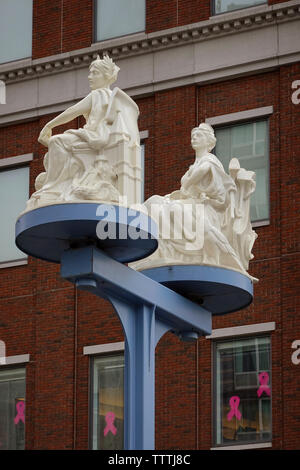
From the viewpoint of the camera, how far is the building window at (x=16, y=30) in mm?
39906

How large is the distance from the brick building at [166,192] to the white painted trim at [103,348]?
0.23 ft

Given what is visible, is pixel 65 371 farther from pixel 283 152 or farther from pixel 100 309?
pixel 283 152

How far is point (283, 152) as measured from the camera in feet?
116

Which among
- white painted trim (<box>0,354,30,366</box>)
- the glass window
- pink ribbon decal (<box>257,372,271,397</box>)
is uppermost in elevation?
the glass window

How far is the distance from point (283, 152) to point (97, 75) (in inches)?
487

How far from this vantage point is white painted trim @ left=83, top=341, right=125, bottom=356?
35781mm

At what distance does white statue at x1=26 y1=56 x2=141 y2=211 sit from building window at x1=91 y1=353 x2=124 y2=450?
13685mm

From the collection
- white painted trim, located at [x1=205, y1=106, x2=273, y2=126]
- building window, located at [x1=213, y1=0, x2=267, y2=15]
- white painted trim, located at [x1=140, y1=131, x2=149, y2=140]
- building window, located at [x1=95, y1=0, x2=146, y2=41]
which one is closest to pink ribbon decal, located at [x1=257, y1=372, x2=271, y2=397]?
white painted trim, located at [x1=205, y1=106, x2=273, y2=126]

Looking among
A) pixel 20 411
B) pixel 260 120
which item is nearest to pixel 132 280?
pixel 260 120

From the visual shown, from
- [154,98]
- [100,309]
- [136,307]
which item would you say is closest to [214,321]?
[100,309]

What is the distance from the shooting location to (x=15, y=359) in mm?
37250

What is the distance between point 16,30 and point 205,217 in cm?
1622

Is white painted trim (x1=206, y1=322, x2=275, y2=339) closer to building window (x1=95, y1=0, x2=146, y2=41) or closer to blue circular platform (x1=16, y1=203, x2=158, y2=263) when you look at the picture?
building window (x1=95, y1=0, x2=146, y2=41)

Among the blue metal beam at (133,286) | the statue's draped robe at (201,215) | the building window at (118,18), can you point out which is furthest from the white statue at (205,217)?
the building window at (118,18)
